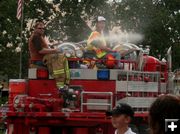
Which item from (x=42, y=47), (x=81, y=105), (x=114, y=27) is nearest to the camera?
(x=81, y=105)

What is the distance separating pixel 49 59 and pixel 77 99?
0.91 meters

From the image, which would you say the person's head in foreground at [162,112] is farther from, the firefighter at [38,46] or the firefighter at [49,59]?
the firefighter at [38,46]

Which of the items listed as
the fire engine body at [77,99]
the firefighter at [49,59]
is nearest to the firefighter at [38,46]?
the firefighter at [49,59]

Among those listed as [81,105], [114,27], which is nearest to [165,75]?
[81,105]

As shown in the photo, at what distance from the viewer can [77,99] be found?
10273 mm

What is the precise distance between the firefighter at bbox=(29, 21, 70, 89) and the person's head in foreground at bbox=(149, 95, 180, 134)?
7.06 m

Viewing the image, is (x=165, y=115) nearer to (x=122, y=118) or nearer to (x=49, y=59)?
(x=122, y=118)

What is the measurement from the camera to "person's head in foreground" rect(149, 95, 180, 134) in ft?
10.4

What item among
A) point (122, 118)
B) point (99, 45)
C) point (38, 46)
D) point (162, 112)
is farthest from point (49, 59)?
point (162, 112)

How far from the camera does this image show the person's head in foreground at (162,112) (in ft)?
10.4

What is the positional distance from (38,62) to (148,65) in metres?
2.52

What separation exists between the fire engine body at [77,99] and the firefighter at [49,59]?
0.18m

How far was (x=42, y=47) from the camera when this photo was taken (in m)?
10.9

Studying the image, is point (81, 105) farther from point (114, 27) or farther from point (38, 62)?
point (114, 27)
